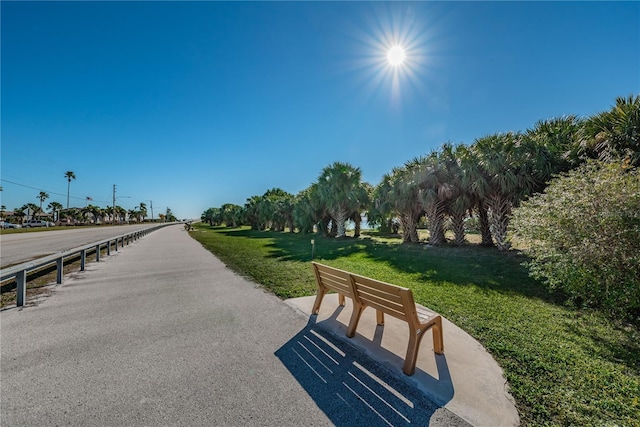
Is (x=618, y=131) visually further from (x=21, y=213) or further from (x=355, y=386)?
(x=21, y=213)

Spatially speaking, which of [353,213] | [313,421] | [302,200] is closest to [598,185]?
[313,421]

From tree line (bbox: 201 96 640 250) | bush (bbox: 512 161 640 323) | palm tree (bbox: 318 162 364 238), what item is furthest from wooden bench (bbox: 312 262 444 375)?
palm tree (bbox: 318 162 364 238)

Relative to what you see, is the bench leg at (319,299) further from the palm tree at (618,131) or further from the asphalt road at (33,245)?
the asphalt road at (33,245)

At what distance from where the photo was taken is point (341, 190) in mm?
23812

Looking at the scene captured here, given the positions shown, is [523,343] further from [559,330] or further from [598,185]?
[598,185]

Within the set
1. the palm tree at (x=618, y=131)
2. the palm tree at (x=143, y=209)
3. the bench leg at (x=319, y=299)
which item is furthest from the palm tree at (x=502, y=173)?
the palm tree at (x=143, y=209)

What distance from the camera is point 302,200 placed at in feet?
103

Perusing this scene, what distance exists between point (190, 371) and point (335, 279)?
2251mm

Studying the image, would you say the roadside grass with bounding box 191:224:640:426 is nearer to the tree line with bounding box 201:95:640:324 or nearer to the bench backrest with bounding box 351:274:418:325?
the tree line with bounding box 201:95:640:324

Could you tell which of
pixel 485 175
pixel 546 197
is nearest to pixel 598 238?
pixel 546 197

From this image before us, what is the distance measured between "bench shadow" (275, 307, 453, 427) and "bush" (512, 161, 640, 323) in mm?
3539

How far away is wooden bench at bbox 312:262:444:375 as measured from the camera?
2889 millimetres

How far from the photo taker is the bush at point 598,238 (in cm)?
414

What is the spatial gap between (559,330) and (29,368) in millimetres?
7545
